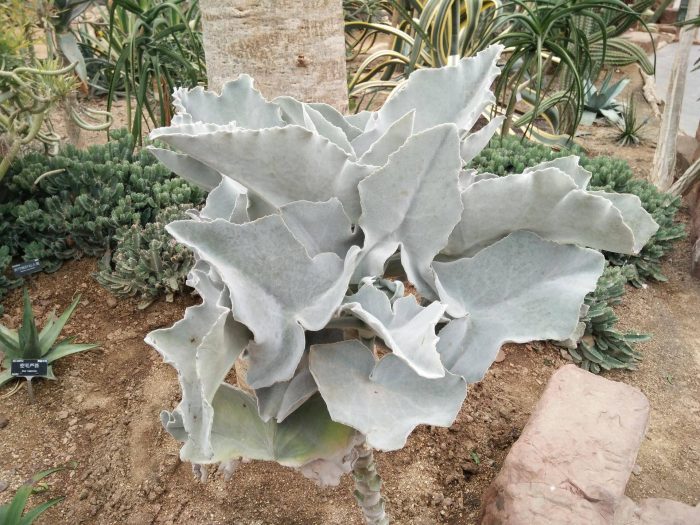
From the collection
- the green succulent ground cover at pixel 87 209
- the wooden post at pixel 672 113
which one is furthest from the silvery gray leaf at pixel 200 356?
the wooden post at pixel 672 113

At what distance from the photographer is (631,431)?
1.55 meters

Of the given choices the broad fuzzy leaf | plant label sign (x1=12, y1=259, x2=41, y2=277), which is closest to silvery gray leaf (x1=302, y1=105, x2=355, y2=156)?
the broad fuzzy leaf

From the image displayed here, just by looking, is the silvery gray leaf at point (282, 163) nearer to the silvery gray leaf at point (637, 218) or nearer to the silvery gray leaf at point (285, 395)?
the silvery gray leaf at point (285, 395)

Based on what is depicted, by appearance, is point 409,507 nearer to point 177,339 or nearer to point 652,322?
point 177,339

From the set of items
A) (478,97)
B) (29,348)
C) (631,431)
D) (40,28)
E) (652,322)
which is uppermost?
(478,97)

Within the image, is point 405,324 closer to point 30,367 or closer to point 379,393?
point 379,393

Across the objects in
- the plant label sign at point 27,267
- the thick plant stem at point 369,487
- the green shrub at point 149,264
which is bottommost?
the plant label sign at point 27,267

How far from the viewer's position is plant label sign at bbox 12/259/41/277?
2385mm

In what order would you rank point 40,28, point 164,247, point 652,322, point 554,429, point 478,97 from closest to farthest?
point 478,97 → point 554,429 → point 164,247 → point 652,322 → point 40,28

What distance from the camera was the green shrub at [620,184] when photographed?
2.81 metres

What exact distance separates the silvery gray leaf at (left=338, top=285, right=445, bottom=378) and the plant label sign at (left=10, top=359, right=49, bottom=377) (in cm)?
162

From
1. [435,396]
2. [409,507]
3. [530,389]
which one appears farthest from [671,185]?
[435,396]

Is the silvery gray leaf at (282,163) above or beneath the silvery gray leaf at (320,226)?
above

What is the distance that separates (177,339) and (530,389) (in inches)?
64.9
